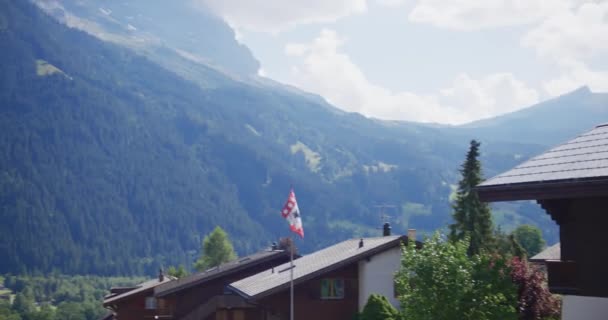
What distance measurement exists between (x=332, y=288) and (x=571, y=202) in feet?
93.0

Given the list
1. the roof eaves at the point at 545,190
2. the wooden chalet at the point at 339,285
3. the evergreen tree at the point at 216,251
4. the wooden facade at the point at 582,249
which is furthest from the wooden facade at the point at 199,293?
the evergreen tree at the point at 216,251

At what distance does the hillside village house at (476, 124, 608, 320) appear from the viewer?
12.4 m

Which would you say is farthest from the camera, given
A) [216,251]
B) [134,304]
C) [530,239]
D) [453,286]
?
[216,251]

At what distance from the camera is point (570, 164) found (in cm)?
1248

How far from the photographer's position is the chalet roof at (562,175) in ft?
38.3

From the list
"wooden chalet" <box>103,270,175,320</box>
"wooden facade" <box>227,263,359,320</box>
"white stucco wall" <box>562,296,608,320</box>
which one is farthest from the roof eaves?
"wooden chalet" <box>103,270,175,320</box>

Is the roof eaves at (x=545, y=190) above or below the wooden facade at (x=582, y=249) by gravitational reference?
above

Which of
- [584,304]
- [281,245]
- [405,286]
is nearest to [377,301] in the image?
[405,286]

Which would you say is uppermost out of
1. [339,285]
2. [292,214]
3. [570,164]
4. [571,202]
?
[292,214]

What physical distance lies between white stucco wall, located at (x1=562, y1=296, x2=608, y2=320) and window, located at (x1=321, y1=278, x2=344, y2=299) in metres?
27.9

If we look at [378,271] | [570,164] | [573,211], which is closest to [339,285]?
[378,271]

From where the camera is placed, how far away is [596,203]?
12.8 m

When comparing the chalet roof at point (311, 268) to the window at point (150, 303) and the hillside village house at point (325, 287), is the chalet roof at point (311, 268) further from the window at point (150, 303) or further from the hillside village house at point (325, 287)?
the window at point (150, 303)

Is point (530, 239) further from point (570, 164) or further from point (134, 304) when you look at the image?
point (570, 164)
